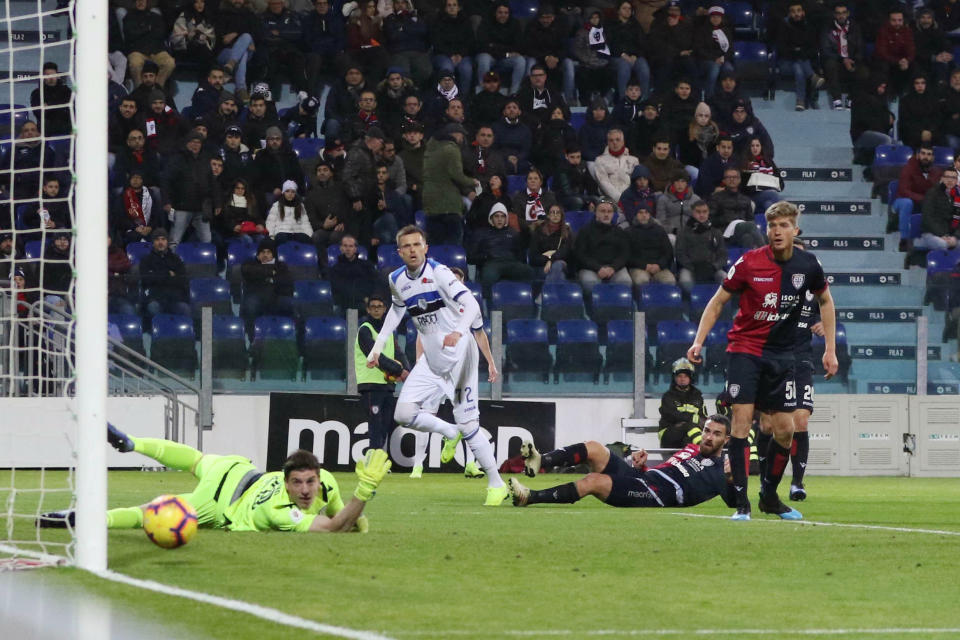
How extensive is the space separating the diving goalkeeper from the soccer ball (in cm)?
89

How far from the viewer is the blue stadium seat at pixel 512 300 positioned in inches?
749

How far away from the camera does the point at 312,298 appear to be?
1886cm

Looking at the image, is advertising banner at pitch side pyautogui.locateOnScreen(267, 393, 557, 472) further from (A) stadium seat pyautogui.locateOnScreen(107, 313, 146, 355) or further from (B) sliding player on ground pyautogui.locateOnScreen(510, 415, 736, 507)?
(B) sliding player on ground pyautogui.locateOnScreen(510, 415, 736, 507)

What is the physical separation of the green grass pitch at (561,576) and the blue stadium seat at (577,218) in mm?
11010

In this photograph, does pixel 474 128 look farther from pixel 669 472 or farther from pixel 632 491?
pixel 632 491

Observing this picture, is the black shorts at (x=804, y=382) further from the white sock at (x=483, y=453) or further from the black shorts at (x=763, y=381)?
the white sock at (x=483, y=453)

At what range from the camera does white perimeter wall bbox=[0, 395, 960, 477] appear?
744 inches

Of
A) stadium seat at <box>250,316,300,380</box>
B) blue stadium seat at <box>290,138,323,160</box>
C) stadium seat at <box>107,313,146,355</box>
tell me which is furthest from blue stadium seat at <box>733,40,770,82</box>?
stadium seat at <box>107,313,146,355</box>

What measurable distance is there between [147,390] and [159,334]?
0.80 meters

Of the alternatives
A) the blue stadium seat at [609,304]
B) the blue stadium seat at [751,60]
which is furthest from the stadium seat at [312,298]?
the blue stadium seat at [751,60]

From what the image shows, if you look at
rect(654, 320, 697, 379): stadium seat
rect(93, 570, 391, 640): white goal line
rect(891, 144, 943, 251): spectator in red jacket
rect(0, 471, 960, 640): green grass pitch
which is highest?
rect(891, 144, 943, 251): spectator in red jacket

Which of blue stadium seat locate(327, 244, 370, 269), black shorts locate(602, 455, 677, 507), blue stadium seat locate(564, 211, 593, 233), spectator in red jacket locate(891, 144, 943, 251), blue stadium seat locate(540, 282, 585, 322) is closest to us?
black shorts locate(602, 455, 677, 507)

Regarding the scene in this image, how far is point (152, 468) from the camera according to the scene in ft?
62.4

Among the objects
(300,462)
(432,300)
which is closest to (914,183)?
(432,300)
